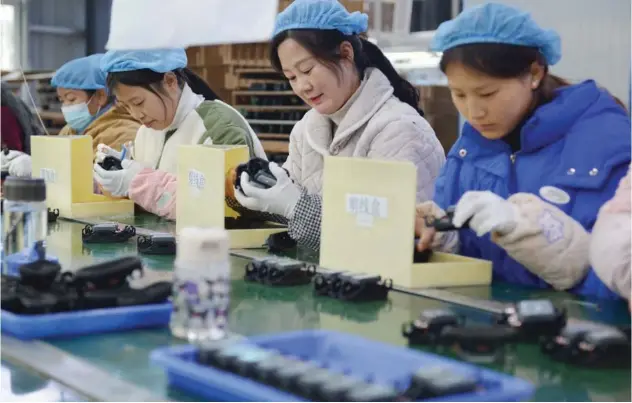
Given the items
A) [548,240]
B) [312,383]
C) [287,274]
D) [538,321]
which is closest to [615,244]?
[548,240]

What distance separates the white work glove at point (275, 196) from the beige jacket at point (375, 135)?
0.34 m

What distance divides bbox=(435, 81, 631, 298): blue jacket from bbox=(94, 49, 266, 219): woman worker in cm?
131

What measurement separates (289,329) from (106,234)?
1.20m

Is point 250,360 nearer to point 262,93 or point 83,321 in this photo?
point 83,321

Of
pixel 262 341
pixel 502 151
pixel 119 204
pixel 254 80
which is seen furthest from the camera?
pixel 254 80

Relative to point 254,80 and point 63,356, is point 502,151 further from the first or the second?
point 254,80

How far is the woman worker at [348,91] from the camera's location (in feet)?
9.47

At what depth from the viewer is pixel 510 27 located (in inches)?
87.6

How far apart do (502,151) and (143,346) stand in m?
1.23

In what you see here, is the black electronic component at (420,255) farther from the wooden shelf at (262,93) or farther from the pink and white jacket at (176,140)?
the wooden shelf at (262,93)

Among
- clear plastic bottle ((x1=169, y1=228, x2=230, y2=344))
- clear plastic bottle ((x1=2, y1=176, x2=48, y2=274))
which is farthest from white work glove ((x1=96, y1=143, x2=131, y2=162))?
clear plastic bottle ((x1=169, y1=228, x2=230, y2=344))

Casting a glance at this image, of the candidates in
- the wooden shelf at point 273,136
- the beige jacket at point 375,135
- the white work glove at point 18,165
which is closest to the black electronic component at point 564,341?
the beige jacket at point 375,135

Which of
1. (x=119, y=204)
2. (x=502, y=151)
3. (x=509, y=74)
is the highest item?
(x=509, y=74)

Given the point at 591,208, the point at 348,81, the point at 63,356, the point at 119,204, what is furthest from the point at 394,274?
the point at 119,204
